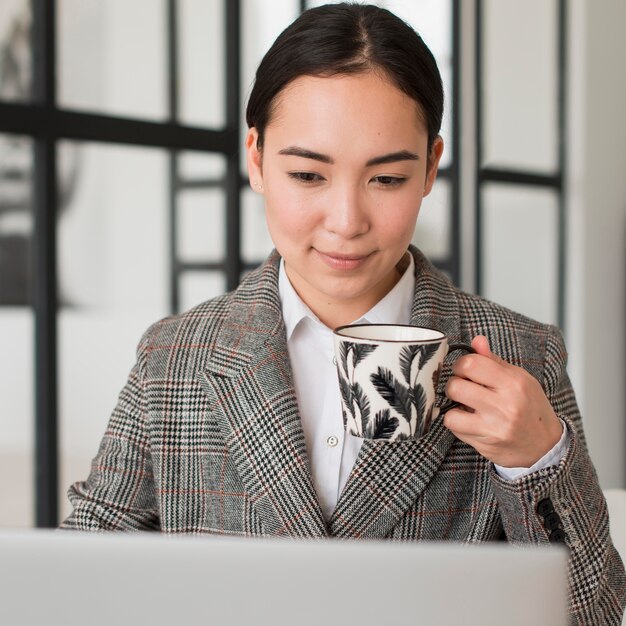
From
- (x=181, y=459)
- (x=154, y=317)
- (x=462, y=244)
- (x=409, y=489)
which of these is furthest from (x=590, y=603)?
(x=462, y=244)

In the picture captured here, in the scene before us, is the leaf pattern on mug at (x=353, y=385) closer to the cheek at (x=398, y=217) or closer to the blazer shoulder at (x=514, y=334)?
the cheek at (x=398, y=217)

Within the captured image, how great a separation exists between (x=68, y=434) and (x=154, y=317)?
0.50 metres

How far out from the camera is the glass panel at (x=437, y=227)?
4031 millimetres

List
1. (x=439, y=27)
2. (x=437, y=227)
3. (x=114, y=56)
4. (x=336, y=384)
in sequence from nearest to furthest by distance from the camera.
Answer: (x=336, y=384) → (x=114, y=56) → (x=439, y=27) → (x=437, y=227)

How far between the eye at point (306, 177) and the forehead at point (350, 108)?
0.16 feet

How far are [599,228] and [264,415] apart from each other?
345 centimetres

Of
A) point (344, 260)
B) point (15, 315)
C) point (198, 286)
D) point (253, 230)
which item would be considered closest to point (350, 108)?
point (344, 260)

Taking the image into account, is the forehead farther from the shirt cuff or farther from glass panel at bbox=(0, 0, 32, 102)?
glass panel at bbox=(0, 0, 32, 102)

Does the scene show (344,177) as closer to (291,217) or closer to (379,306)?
(291,217)

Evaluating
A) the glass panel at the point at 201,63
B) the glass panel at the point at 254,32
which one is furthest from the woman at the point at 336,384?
the glass panel at the point at 254,32

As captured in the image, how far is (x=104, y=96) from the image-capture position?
267 centimetres

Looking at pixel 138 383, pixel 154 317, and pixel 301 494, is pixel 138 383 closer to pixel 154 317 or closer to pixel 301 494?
pixel 301 494

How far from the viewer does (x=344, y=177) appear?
1.05m

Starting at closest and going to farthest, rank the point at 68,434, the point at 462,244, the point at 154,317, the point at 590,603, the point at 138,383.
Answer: the point at 590,603 < the point at 138,383 < the point at 68,434 < the point at 154,317 < the point at 462,244
